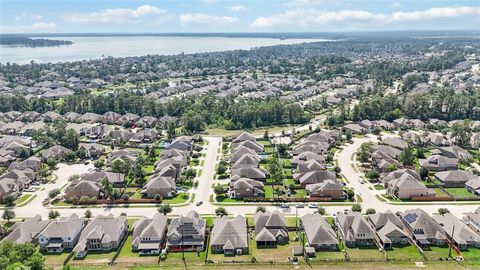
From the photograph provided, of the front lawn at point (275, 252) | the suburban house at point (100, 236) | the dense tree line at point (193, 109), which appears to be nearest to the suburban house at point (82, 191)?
the suburban house at point (100, 236)

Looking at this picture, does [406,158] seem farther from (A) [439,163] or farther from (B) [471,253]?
(B) [471,253]

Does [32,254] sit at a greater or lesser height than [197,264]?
greater

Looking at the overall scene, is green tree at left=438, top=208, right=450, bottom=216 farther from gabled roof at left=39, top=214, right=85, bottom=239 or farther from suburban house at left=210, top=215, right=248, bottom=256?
gabled roof at left=39, top=214, right=85, bottom=239

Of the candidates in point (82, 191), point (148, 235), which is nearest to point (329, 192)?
point (148, 235)

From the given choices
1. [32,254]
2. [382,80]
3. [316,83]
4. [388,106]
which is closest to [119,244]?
[32,254]

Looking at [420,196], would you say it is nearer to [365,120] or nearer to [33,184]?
[365,120]

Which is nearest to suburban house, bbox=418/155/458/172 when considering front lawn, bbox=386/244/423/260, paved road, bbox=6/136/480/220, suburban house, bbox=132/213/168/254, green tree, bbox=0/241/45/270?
paved road, bbox=6/136/480/220
